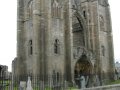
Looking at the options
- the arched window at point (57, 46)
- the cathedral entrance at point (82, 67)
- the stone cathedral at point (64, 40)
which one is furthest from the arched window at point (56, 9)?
the cathedral entrance at point (82, 67)

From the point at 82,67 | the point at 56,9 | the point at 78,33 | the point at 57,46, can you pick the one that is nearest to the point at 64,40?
the point at 57,46

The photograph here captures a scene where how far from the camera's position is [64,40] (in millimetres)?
53781

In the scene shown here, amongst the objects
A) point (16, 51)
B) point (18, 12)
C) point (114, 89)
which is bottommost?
point (114, 89)

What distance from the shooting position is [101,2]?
6338 centimetres

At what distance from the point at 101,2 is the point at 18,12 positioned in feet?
52.7

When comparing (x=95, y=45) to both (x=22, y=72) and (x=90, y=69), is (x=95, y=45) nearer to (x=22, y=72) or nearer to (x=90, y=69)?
(x=90, y=69)

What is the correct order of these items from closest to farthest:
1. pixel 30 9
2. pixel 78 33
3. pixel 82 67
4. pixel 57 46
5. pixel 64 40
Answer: pixel 57 46
pixel 64 40
pixel 30 9
pixel 82 67
pixel 78 33

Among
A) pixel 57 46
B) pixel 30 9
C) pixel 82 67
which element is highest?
pixel 30 9

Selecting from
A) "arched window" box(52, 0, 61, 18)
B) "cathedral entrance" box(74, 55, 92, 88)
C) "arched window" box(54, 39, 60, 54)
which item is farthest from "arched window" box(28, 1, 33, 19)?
"cathedral entrance" box(74, 55, 92, 88)

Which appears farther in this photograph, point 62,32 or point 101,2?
point 101,2

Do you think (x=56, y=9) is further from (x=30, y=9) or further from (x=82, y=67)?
(x=82, y=67)

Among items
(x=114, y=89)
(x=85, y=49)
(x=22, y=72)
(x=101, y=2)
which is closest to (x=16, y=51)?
(x=22, y=72)

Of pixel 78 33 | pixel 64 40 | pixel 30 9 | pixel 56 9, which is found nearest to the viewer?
pixel 64 40

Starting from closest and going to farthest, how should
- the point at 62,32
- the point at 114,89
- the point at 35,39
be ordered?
1. the point at 114,89
2. the point at 35,39
3. the point at 62,32
